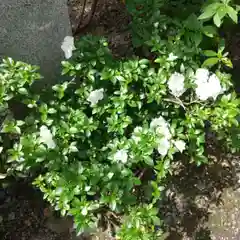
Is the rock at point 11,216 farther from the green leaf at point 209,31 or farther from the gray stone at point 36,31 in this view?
the green leaf at point 209,31

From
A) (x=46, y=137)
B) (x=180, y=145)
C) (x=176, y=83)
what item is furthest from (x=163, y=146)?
(x=46, y=137)

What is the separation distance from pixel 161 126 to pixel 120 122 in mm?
216

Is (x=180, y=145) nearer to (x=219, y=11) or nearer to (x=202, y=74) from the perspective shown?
(x=202, y=74)

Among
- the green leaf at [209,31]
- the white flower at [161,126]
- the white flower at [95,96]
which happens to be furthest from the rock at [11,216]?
the green leaf at [209,31]

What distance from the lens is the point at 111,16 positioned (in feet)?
14.0

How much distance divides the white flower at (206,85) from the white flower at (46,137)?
2.57 feet

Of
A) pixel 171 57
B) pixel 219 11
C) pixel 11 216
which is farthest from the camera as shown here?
pixel 11 216

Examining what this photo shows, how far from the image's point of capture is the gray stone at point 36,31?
8.94 ft

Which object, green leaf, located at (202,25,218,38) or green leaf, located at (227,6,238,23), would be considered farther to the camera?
green leaf, located at (202,25,218,38)

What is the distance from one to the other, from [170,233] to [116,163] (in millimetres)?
691

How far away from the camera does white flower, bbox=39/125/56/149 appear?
8.18 ft

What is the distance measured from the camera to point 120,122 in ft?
8.81

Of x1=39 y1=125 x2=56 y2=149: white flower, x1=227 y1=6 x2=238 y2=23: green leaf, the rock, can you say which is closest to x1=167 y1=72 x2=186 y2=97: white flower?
x1=227 y1=6 x2=238 y2=23: green leaf

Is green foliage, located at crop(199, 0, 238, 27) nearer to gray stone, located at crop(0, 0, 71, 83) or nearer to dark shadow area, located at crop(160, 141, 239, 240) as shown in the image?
gray stone, located at crop(0, 0, 71, 83)
